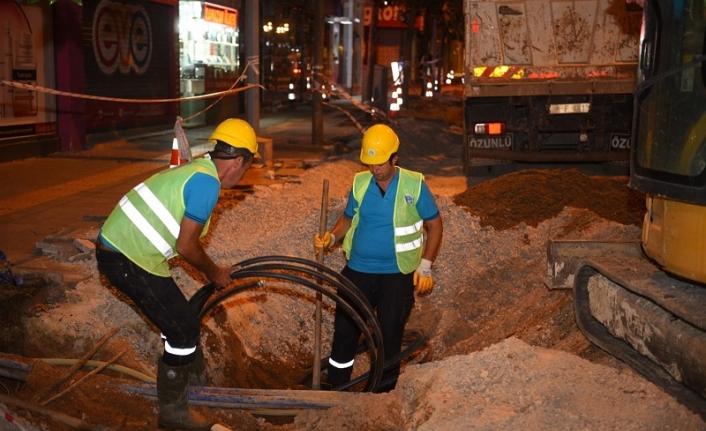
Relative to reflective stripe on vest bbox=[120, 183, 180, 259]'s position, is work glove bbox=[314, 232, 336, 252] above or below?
below

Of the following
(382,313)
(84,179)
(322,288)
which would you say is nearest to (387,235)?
(382,313)

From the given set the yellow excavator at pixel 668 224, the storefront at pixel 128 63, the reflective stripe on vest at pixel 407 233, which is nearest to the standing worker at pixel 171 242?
the reflective stripe on vest at pixel 407 233

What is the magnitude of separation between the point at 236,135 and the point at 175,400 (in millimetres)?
1526

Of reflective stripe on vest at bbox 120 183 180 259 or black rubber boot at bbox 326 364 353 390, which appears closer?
reflective stripe on vest at bbox 120 183 180 259

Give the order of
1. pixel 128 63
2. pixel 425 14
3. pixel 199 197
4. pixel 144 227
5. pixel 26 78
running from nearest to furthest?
pixel 199 197
pixel 144 227
pixel 26 78
pixel 128 63
pixel 425 14

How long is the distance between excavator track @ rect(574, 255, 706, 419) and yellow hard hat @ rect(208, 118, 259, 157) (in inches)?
86.9

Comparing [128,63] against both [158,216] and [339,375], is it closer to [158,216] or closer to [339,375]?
[339,375]

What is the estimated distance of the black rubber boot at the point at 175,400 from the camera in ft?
16.0

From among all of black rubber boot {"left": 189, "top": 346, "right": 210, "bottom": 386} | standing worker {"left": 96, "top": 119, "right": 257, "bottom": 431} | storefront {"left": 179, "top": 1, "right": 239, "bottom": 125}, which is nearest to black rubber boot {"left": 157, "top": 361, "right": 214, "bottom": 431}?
standing worker {"left": 96, "top": 119, "right": 257, "bottom": 431}

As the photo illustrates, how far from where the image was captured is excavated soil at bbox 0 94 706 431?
4.67 m

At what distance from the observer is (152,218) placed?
15.2 feet

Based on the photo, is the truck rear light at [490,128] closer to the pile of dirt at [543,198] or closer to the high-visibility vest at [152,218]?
the pile of dirt at [543,198]

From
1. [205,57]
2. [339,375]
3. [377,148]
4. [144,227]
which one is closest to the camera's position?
[144,227]

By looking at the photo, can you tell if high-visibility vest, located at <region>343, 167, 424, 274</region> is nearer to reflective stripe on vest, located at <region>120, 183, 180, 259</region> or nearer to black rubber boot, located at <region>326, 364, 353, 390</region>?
black rubber boot, located at <region>326, 364, 353, 390</region>
